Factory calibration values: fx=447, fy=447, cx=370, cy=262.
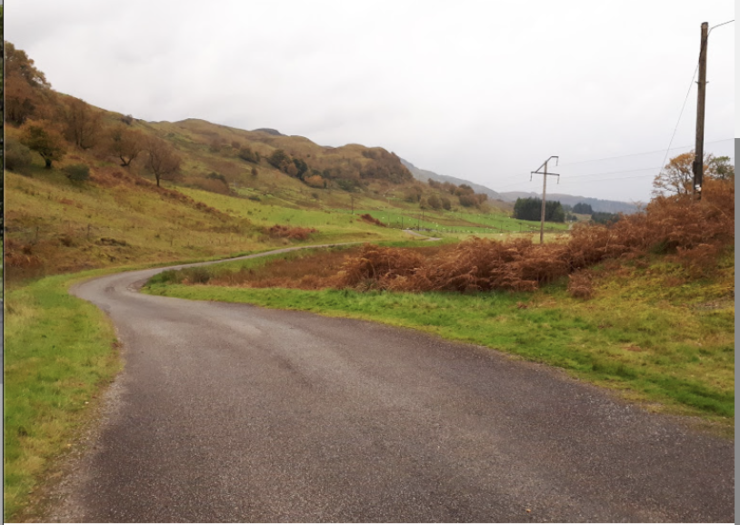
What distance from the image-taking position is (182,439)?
6176 millimetres

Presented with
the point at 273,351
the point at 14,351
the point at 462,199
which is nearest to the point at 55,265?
the point at 14,351

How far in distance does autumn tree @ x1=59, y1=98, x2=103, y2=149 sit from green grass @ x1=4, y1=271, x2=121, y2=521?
244ft

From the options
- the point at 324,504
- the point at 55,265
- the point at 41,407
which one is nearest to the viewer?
the point at 324,504

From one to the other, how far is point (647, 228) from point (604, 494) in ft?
47.8

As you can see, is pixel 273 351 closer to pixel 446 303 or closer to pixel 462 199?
pixel 446 303

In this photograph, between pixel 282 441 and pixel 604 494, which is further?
pixel 282 441

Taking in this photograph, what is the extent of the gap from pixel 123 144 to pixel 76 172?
2536 centimetres

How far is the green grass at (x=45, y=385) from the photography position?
17.6ft

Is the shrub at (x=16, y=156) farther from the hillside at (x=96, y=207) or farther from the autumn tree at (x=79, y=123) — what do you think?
the autumn tree at (x=79, y=123)

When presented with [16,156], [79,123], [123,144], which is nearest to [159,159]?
[123,144]

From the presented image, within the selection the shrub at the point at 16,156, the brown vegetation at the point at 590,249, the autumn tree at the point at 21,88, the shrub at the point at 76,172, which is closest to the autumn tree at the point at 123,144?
the autumn tree at the point at 21,88

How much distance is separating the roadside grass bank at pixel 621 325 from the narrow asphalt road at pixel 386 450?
0.87 meters

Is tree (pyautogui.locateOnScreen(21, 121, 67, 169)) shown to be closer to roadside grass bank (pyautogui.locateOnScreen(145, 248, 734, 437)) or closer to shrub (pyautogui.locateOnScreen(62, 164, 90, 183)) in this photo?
shrub (pyautogui.locateOnScreen(62, 164, 90, 183))

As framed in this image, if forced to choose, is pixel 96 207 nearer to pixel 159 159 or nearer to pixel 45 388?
pixel 159 159
